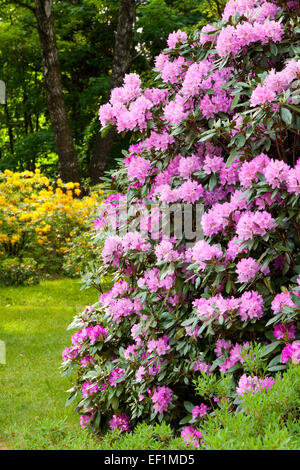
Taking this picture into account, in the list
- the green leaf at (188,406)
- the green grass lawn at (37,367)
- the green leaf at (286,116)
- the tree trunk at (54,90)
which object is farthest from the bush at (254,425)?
the tree trunk at (54,90)

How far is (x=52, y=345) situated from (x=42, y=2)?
264 inches

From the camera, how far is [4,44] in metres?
14.7

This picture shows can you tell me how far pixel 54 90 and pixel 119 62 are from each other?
61.8 inches

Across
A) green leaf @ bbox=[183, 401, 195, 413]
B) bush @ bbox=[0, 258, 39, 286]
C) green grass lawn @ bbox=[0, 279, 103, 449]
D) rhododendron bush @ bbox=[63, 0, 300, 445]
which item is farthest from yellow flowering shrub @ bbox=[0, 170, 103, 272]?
green leaf @ bbox=[183, 401, 195, 413]

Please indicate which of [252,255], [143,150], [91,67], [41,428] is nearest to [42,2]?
[91,67]

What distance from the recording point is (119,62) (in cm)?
1111

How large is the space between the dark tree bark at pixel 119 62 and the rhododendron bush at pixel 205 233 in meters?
7.31

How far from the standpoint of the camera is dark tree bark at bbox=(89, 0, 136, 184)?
34.4 feet

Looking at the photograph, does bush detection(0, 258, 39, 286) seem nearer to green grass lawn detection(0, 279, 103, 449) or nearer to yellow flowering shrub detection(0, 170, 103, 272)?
green grass lawn detection(0, 279, 103, 449)

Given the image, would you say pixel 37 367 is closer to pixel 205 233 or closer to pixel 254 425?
pixel 205 233

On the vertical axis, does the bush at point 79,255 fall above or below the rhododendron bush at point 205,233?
below

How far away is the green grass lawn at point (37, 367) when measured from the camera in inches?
90.8

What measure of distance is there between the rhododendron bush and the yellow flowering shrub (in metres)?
5.03

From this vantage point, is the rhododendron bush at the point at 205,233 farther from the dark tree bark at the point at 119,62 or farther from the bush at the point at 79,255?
the dark tree bark at the point at 119,62
